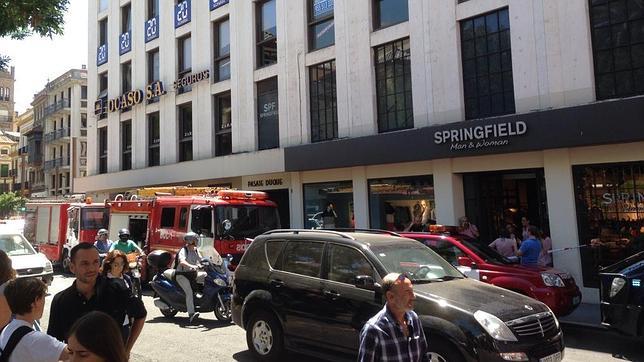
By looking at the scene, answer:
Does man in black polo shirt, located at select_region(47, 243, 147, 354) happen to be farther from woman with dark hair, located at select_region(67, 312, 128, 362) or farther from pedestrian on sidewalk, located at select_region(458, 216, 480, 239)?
pedestrian on sidewalk, located at select_region(458, 216, 480, 239)

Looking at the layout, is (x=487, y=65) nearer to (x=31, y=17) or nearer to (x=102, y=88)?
(x=31, y=17)

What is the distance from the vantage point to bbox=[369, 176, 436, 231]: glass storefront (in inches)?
546

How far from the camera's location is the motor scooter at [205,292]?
362 inches

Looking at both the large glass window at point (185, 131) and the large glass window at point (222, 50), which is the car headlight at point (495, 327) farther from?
the large glass window at point (185, 131)

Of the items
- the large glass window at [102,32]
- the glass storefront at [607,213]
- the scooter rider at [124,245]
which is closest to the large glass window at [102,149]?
the large glass window at [102,32]

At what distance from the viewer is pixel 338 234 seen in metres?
6.36

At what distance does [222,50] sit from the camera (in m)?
20.0

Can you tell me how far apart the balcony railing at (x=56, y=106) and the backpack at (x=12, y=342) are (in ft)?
176

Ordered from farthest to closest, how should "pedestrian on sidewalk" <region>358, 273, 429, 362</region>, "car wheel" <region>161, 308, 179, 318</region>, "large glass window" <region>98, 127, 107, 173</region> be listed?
"large glass window" <region>98, 127, 107, 173</region> → "car wheel" <region>161, 308, 179, 318</region> → "pedestrian on sidewalk" <region>358, 273, 429, 362</region>

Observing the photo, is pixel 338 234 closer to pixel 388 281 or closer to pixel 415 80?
pixel 388 281

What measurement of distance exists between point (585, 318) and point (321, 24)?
11.7 metres

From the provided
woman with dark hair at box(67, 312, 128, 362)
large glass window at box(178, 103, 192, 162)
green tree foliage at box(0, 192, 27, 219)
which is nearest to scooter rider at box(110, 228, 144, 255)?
woman with dark hair at box(67, 312, 128, 362)

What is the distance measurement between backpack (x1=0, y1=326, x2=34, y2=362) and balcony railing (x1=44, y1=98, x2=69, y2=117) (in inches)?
2110

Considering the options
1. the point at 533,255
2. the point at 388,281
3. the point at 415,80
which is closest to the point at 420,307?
the point at 388,281
